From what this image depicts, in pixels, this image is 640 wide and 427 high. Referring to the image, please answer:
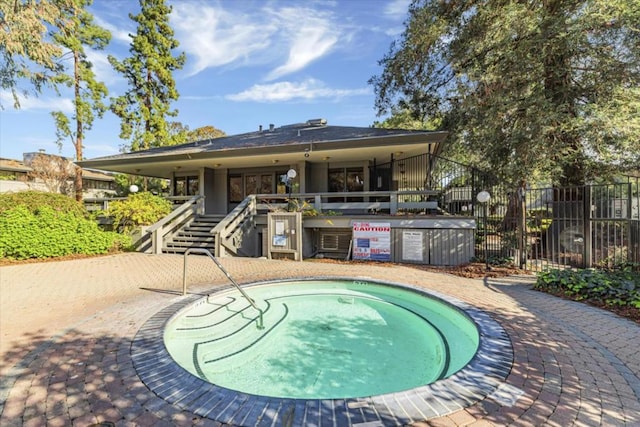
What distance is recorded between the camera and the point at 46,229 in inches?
387

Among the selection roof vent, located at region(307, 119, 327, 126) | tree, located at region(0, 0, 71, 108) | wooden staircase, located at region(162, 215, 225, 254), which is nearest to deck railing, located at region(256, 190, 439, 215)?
wooden staircase, located at region(162, 215, 225, 254)

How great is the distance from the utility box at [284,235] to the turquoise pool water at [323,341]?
3.33 m

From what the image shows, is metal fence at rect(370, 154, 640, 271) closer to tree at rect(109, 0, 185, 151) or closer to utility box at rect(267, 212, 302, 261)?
utility box at rect(267, 212, 302, 261)

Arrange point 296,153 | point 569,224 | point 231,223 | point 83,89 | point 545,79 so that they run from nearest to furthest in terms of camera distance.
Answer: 1. point 545,79
2. point 569,224
3. point 231,223
4. point 296,153
5. point 83,89

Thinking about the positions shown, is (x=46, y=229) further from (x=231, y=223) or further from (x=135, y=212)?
(x=231, y=223)

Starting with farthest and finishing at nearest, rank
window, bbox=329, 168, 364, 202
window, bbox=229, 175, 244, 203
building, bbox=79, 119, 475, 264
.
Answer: window, bbox=229, 175, 244, 203, window, bbox=329, 168, 364, 202, building, bbox=79, 119, 475, 264

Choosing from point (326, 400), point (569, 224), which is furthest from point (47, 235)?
point (569, 224)

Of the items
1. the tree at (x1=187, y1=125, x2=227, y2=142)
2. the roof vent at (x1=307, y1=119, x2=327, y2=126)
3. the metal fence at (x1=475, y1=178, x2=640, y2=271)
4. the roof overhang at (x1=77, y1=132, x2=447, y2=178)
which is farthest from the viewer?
the tree at (x1=187, y1=125, x2=227, y2=142)

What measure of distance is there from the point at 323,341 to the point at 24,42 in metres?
11.9

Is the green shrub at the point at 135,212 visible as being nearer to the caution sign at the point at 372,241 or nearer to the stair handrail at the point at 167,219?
the stair handrail at the point at 167,219

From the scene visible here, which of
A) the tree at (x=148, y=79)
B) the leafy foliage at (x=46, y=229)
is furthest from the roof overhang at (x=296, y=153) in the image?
the tree at (x=148, y=79)

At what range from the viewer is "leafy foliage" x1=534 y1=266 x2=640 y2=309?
519 cm

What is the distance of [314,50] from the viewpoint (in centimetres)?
1329

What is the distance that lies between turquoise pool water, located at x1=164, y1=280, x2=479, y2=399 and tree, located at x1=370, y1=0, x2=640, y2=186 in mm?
6319
